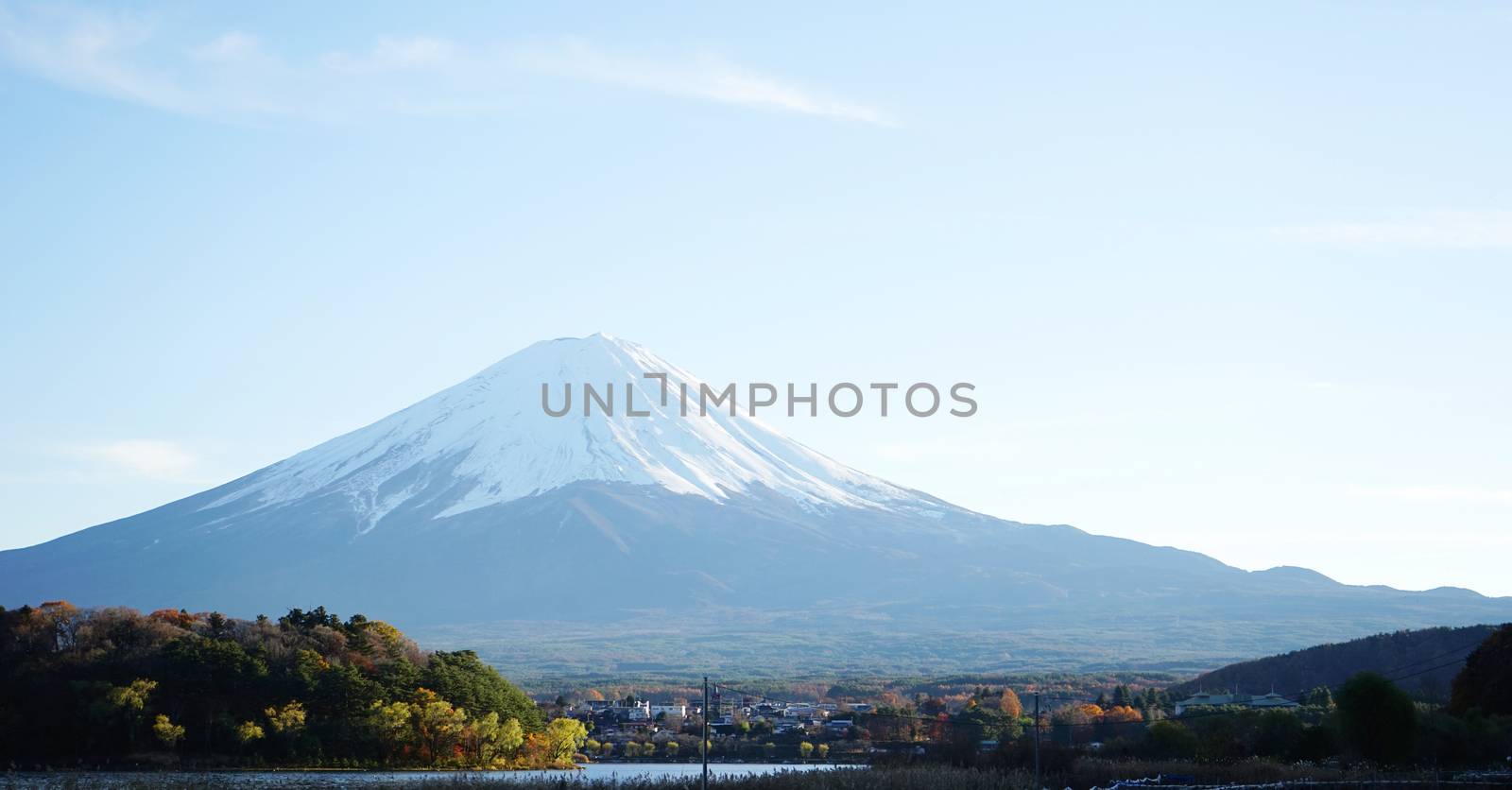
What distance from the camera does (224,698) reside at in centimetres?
4947

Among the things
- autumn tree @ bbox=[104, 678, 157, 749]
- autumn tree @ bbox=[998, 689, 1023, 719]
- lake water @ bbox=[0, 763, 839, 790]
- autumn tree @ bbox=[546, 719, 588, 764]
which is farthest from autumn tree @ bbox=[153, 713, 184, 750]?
autumn tree @ bbox=[998, 689, 1023, 719]

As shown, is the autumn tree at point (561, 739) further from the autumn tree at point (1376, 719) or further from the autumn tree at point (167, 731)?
the autumn tree at point (1376, 719)

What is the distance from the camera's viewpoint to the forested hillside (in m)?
47.8

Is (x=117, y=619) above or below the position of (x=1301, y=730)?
above

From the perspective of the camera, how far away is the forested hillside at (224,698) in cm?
4781

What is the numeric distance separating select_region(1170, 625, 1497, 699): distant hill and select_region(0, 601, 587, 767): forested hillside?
52.5m

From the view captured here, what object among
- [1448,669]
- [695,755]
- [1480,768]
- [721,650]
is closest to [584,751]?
[695,755]

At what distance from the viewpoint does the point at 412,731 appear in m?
50.8

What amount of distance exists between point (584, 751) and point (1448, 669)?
151 feet

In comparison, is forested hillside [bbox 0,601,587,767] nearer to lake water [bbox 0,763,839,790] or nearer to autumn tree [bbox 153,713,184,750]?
autumn tree [bbox 153,713,184,750]

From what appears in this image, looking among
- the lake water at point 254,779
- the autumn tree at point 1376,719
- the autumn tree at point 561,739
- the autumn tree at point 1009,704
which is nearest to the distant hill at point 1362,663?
the autumn tree at point 1009,704

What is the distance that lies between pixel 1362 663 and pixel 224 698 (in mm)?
72313

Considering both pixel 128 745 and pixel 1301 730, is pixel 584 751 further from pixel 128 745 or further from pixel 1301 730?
pixel 1301 730

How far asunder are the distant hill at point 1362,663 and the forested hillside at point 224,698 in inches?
2067
